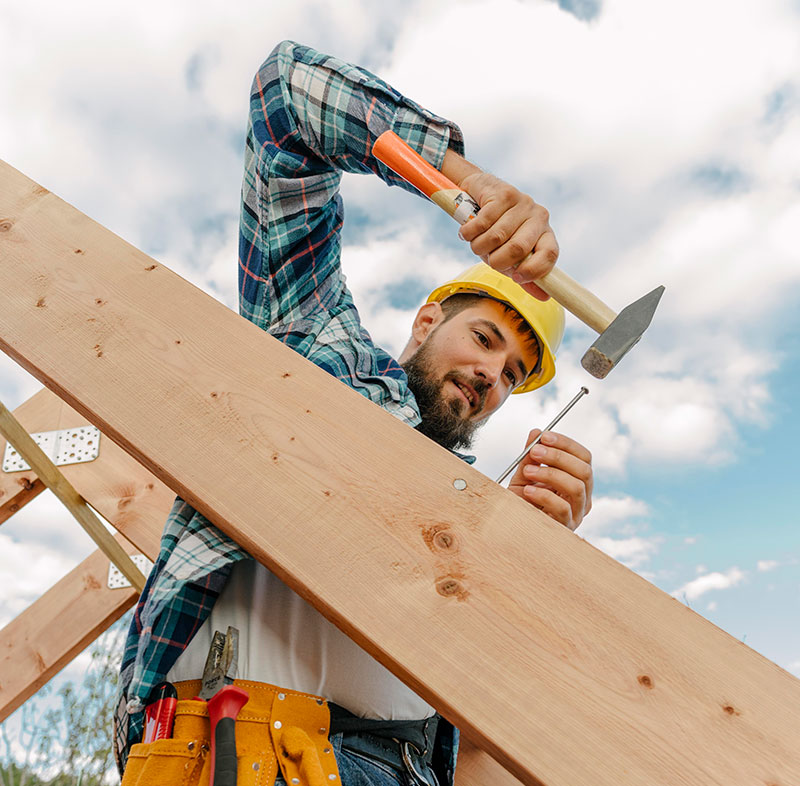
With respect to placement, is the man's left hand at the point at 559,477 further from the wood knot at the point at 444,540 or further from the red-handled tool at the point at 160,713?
the red-handled tool at the point at 160,713

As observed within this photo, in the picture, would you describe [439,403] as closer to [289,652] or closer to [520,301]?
[520,301]

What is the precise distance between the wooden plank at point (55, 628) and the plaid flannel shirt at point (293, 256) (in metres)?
1.40

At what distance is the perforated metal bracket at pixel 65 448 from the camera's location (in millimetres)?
2326

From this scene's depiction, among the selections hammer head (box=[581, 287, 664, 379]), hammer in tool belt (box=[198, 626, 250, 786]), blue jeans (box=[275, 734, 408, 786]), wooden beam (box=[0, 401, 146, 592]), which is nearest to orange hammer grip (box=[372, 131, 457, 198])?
hammer head (box=[581, 287, 664, 379])

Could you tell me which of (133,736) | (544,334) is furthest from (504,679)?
(544,334)

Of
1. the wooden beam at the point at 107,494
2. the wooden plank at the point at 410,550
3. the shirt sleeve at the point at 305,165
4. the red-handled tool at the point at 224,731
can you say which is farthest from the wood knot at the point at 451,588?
the wooden beam at the point at 107,494

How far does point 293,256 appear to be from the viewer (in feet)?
4.89

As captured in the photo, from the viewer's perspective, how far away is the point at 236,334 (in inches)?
36.1

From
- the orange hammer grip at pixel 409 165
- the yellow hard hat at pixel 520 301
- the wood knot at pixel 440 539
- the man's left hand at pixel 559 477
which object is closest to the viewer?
the wood knot at pixel 440 539

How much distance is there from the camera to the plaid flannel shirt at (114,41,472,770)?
1.02 metres

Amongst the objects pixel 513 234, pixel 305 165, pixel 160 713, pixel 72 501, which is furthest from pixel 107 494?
pixel 513 234

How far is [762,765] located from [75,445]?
2.22 meters

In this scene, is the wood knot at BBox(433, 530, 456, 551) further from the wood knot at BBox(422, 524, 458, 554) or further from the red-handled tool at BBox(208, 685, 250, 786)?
the red-handled tool at BBox(208, 685, 250, 786)

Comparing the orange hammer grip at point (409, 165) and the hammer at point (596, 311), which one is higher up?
the orange hammer grip at point (409, 165)
